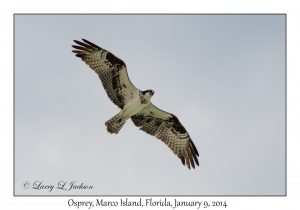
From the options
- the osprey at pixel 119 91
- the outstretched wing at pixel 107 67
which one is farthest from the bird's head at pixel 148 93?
the outstretched wing at pixel 107 67

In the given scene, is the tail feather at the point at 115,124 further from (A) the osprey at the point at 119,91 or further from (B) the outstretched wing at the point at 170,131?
(B) the outstretched wing at the point at 170,131

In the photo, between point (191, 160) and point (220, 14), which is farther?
point (191, 160)

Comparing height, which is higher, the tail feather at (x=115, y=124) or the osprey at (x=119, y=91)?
the osprey at (x=119, y=91)

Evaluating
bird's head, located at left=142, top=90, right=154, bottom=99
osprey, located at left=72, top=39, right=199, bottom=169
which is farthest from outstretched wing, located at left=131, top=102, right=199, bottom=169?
bird's head, located at left=142, top=90, right=154, bottom=99

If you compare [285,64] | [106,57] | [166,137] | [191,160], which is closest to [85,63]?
[106,57]

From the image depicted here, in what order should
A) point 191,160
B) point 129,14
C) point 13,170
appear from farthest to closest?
1. point 191,160
2. point 129,14
3. point 13,170

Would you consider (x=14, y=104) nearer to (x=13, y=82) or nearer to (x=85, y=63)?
(x=13, y=82)

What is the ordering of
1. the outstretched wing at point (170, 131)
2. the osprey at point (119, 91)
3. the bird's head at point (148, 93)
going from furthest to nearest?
the outstretched wing at point (170, 131)
the osprey at point (119, 91)
the bird's head at point (148, 93)
